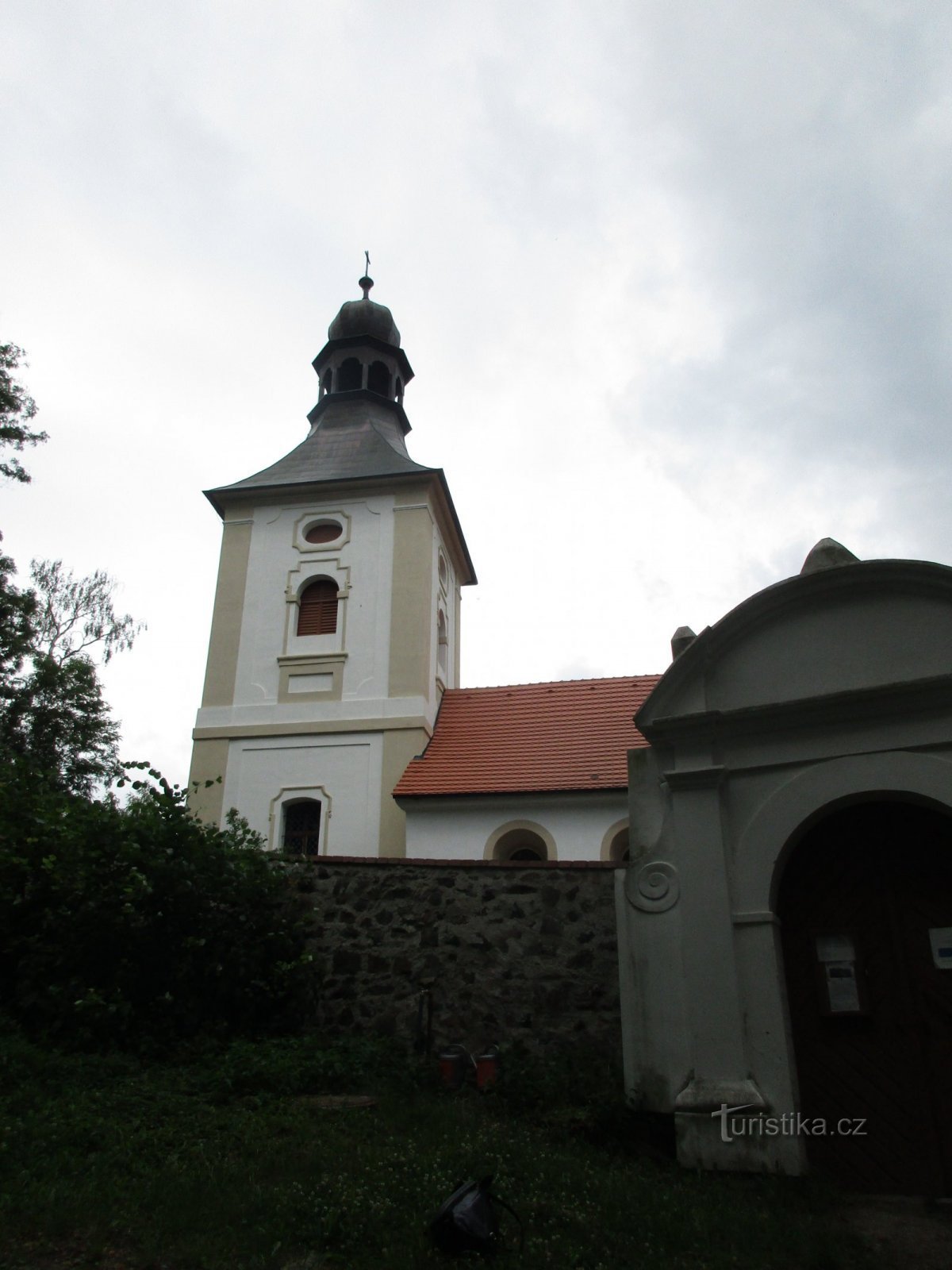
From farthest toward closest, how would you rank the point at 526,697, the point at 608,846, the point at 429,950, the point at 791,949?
1. the point at 526,697
2. the point at 608,846
3. the point at 429,950
4. the point at 791,949

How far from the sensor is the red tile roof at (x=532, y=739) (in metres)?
15.9

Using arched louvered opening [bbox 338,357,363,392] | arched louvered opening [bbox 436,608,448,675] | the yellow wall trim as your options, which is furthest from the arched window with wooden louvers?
arched louvered opening [bbox 338,357,363,392]

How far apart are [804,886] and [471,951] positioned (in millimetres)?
2946

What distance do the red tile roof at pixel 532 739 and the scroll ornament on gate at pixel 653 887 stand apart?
7.50 metres

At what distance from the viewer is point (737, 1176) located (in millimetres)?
6598

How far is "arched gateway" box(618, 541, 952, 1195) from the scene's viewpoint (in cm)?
677

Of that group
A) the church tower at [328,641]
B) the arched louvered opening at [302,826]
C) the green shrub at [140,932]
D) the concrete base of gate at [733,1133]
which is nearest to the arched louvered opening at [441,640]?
the church tower at [328,641]

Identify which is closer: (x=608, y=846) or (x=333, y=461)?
(x=608, y=846)

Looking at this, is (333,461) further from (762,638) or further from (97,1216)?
(97,1216)

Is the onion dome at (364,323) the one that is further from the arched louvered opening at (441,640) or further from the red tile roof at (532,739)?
the red tile roof at (532,739)

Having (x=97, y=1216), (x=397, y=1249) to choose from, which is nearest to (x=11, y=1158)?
(x=97, y=1216)

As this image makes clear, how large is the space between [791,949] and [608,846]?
7.90 meters

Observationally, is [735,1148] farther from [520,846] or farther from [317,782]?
[317,782]

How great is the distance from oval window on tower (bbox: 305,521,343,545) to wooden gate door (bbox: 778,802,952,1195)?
574 inches
